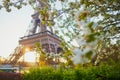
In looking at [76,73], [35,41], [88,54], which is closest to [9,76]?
[76,73]

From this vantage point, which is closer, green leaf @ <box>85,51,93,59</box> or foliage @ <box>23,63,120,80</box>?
green leaf @ <box>85,51,93,59</box>

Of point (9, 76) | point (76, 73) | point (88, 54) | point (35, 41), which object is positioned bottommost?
point (88, 54)

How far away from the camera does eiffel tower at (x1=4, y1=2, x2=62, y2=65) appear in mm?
34156

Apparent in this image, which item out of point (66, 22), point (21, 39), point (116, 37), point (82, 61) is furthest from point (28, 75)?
point (21, 39)

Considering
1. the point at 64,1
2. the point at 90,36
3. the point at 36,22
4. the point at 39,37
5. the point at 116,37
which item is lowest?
the point at 90,36

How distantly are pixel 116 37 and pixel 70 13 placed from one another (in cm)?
147

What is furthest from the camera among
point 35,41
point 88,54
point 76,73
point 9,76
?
point 35,41

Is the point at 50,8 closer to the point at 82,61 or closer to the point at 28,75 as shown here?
the point at 82,61

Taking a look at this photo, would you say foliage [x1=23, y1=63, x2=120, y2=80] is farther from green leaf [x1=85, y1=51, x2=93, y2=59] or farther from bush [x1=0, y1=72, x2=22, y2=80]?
green leaf [x1=85, y1=51, x2=93, y2=59]

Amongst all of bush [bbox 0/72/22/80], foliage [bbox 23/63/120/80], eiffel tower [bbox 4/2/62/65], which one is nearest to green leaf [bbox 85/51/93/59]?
foliage [bbox 23/63/120/80]

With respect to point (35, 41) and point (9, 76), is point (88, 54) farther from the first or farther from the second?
point (35, 41)

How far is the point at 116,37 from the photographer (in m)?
6.02

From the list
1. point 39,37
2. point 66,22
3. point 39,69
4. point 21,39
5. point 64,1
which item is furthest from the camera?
point 21,39

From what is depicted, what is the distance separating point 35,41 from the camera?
35.9m
